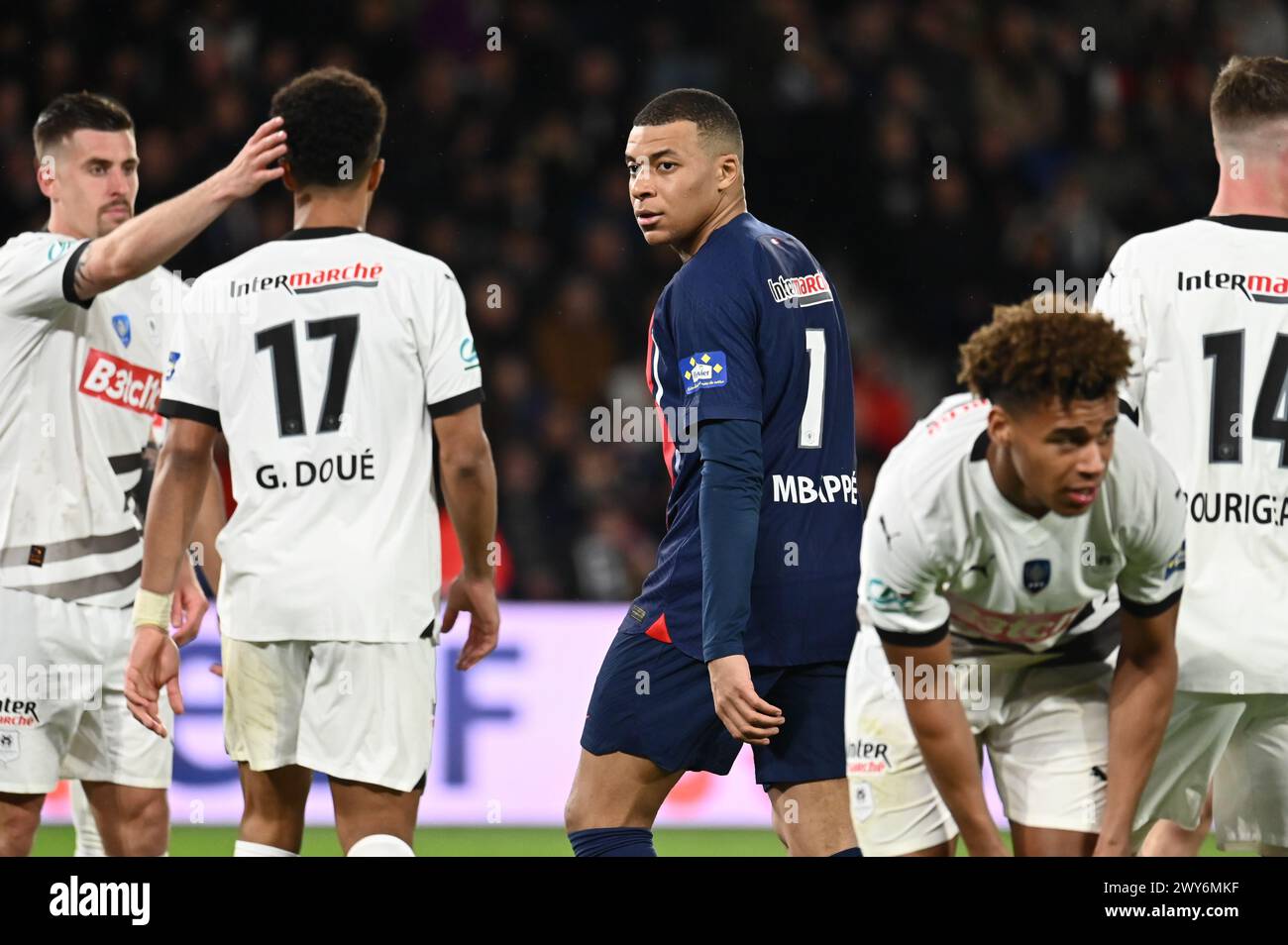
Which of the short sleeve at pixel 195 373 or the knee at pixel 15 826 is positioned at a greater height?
the short sleeve at pixel 195 373

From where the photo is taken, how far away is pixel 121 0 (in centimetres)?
1123

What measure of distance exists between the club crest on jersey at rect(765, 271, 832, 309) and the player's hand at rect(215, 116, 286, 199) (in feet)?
4.33

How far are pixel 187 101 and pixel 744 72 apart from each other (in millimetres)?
3772

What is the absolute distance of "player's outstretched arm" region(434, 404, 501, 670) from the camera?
14.1 ft

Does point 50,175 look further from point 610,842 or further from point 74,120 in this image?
point 610,842

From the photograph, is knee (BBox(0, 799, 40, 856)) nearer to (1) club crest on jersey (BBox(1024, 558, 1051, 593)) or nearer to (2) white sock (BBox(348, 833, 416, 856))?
(2) white sock (BBox(348, 833, 416, 856))

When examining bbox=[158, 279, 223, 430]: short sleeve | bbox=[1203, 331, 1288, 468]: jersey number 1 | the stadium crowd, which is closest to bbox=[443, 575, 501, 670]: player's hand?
bbox=[158, 279, 223, 430]: short sleeve

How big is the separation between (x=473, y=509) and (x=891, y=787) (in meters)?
1.43

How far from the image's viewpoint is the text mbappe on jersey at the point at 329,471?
13.9 feet

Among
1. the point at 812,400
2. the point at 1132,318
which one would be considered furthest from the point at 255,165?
the point at 1132,318

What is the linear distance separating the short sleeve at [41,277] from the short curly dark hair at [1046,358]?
2.58 m

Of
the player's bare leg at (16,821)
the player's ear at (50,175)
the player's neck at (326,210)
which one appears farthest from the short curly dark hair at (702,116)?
the player's bare leg at (16,821)

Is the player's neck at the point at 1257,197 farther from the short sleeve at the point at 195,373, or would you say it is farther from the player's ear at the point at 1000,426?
the short sleeve at the point at 195,373
